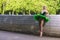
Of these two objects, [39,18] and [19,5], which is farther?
[19,5]

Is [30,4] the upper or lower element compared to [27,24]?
upper

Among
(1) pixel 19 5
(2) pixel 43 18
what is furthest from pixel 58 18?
(1) pixel 19 5

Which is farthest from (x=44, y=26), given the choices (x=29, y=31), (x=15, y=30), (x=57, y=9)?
(x=57, y=9)

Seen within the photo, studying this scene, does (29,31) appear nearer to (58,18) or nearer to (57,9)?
(58,18)

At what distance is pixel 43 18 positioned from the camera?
35.4 feet

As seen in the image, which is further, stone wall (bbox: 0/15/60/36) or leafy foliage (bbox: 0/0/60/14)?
leafy foliage (bbox: 0/0/60/14)


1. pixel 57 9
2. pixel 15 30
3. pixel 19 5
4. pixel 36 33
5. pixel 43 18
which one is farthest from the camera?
pixel 57 9

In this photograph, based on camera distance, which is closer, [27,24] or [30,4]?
[27,24]

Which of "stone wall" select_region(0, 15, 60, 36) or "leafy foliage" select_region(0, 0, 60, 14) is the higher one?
"leafy foliage" select_region(0, 0, 60, 14)

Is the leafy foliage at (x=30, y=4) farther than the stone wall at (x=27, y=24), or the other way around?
the leafy foliage at (x=30, y=4)

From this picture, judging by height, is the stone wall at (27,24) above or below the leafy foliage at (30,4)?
below

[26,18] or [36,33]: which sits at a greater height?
[26,18]

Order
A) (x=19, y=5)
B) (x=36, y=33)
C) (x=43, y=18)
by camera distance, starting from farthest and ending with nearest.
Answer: (x=19, y=5) < (x=36, y=33) < (x=43, y=18)

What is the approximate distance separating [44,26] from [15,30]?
2415mm
